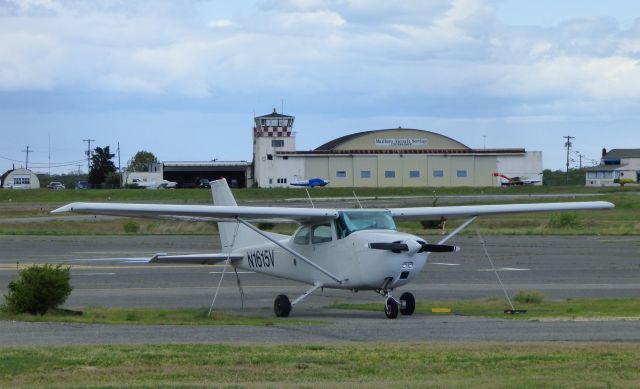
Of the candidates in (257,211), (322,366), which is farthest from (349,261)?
(322,366)

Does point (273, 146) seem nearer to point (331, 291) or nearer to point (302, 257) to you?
point (331, 291)

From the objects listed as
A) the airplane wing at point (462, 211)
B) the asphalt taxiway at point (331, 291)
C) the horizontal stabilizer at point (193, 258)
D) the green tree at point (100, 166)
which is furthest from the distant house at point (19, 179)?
the airplane wing at point (462, 211)

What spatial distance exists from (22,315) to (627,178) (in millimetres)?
120220

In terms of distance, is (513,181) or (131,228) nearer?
(131,228)

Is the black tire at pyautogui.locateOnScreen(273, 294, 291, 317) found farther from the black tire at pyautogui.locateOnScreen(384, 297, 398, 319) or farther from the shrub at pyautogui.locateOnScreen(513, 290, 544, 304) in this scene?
the shrub at pyautogui.locateOnScreen(513, 290, 544, 304)

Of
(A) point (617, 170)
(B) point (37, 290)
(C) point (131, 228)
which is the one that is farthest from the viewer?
(A) point (617, 170)

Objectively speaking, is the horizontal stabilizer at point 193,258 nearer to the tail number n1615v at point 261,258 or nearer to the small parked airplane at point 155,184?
the tail number n1615v at point 261,258

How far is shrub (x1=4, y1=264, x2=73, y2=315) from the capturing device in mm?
17953

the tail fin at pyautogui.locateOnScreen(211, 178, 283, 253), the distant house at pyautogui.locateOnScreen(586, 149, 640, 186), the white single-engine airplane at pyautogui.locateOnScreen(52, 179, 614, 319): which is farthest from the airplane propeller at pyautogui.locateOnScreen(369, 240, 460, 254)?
the distant house at pyautogui.locateOnScreen(586, 149, 640, 186)

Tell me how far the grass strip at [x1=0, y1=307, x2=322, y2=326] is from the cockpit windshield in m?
2.15

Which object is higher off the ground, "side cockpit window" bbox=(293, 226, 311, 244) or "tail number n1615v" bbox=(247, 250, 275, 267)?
"side cockpit window" bbox=(293, 226, 311, 244)

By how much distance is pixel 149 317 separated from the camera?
61.1 feet

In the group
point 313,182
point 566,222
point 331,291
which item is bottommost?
point 331,291

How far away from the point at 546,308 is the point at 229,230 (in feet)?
23.0
